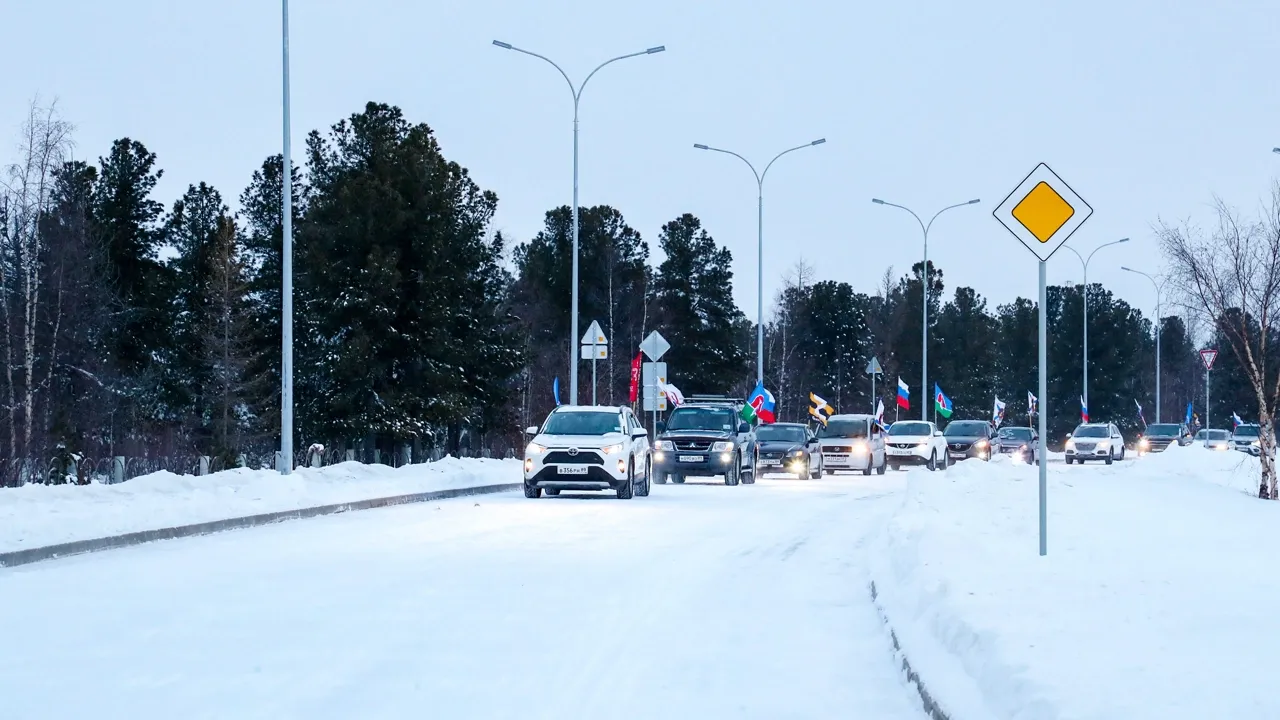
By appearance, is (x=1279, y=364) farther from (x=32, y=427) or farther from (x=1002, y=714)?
(x=32, y=427)

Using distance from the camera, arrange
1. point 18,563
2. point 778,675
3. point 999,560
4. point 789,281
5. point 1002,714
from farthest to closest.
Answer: point 789,281 → point 18,563 → point 999,560 → point 778,675 → point 1002,714

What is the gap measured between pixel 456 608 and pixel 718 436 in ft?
78.2

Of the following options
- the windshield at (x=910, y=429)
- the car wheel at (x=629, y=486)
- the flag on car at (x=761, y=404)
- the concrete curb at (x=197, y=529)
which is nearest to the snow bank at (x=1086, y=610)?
the car wheel at (x=629, y=486)

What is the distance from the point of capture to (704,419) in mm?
36344

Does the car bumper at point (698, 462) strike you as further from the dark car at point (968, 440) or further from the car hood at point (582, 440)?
the dark car at point (968, 440)

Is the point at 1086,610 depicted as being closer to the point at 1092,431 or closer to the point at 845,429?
the point at 845,429

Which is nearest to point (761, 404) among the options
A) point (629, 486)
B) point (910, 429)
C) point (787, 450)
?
point (787, 450)

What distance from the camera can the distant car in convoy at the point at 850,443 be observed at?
152 feet

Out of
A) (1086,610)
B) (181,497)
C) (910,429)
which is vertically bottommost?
(181,497)

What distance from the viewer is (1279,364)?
3172 cm

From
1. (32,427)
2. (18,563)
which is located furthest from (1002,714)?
(32,427)

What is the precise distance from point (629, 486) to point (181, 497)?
338 inches

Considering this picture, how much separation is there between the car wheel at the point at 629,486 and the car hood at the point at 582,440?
60cm

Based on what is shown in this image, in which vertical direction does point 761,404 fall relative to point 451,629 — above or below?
above
